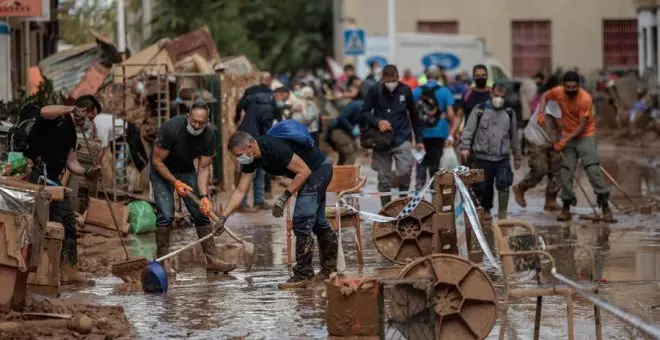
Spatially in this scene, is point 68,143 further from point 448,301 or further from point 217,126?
point 217,126

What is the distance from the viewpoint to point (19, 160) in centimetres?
1473

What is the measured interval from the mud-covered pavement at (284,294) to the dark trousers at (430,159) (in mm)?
1454

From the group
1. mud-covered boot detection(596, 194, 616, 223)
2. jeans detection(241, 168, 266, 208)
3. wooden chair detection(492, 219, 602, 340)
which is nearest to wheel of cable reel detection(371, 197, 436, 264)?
wooden chair detection(492, 219, 602, 340)

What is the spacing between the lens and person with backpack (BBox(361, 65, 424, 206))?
1814cm

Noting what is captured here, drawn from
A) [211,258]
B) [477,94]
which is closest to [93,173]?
[211,258]

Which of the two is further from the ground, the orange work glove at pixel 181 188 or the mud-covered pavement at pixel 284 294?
the orange work glove at pixel 181 188

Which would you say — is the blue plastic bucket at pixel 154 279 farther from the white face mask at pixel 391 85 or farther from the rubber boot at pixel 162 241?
the white face mask at pixel 391 85

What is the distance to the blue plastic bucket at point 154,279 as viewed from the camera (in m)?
12.9

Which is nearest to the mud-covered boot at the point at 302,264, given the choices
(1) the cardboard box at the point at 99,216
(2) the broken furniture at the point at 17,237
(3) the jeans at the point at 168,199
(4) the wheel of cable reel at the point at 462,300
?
(3) the jeans at the point at 168,199

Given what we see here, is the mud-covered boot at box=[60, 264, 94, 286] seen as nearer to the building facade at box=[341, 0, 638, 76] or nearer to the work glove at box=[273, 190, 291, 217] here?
the work glove at box=[273, 190, 291, 217]

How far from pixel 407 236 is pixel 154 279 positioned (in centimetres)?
262

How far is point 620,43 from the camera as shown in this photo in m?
54.4

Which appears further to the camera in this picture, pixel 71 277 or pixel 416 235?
pixel 416 235

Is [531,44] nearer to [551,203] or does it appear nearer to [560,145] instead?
[551,203]
